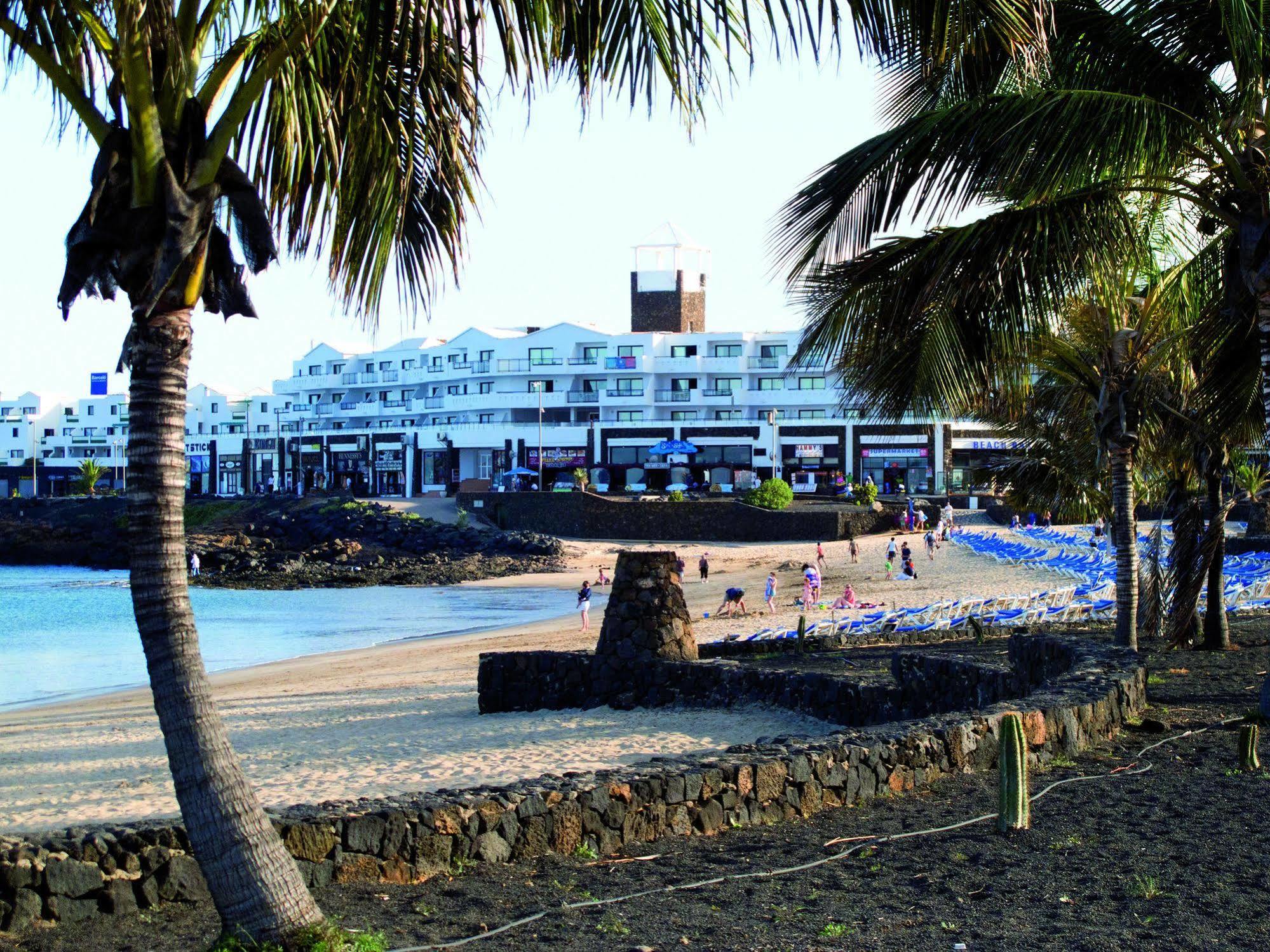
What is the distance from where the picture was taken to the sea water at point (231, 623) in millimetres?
27812

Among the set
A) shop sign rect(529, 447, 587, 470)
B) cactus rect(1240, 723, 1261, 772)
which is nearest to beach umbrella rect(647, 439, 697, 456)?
shop sign rect(529, 447, 587, 470)

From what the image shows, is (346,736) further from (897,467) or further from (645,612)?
(897,467)

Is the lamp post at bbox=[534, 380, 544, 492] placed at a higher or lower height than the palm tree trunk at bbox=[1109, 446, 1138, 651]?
higher

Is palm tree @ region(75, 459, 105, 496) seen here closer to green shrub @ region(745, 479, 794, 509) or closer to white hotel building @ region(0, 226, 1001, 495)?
white hotel building @ region(0, 226, 1001, 495)

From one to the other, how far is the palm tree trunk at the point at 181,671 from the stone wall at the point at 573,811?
148 centimetres

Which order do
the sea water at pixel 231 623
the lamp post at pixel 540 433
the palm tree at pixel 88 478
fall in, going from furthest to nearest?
the palm tree at pixel 88 478, the lamp post at pixel 540 433, the sea water at pixel 231 623

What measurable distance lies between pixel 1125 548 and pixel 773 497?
43.2 metres

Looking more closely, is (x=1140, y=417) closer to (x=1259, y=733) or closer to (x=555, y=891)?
(x=1259, y=733)

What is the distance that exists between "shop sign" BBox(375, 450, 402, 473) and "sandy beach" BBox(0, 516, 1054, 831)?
2525 inches

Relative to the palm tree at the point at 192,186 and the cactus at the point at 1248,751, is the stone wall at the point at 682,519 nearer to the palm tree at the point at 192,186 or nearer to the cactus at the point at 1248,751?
the cactus at the point at 1248,751

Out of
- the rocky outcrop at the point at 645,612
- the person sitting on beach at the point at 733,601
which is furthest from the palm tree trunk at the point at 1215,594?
the person sitting on beach at the point at 733,601

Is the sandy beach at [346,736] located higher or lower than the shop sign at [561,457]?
lower

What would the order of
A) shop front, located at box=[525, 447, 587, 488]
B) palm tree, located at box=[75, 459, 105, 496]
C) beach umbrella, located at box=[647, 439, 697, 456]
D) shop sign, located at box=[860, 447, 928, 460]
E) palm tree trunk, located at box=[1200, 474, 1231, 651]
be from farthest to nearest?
palm tree, located at box=[75, 459, 105, 496] → shop front, located at box=[525, 447, 587, 488] → beach umbrella, located at box=[647, 439, 697, 456] → shop sign, located at box=[860, 447, 928, 460] → palm tree trunk, located at box=[1200, 474, 1231, 651]

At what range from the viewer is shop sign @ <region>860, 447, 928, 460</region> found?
72188mm
